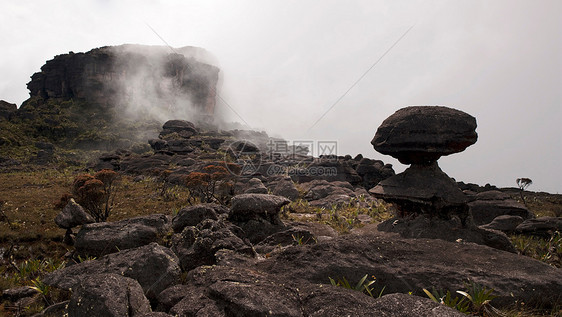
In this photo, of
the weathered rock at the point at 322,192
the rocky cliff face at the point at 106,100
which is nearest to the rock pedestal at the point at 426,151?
the weathered rock at the point at 322,192

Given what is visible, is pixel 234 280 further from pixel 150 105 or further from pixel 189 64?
pixel 189 64

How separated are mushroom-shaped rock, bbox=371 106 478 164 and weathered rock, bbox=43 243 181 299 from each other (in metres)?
14.3

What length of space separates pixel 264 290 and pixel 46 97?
187 meters

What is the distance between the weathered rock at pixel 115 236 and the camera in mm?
12039

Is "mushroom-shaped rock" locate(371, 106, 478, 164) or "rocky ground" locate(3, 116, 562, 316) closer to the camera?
"rocky ground" locate(3, 116, 562, 316)

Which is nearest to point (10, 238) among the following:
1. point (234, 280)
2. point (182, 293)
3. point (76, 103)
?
point (182, 293)

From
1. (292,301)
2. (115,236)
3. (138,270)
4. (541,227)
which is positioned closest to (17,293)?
(115,236)

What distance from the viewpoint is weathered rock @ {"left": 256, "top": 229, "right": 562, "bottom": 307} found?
7.21 meters

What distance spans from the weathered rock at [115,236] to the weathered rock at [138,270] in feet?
11.4

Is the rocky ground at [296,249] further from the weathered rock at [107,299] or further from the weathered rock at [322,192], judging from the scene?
the weathered rock at [322,192]

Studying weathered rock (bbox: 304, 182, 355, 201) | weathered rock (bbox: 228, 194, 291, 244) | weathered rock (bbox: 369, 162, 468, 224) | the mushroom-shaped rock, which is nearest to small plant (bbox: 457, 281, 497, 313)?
weathered rock (bbox: 228, 194, 291, 244)

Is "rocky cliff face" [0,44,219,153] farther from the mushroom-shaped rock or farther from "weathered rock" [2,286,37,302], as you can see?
the mushroom-shaped rock

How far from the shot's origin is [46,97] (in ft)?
481

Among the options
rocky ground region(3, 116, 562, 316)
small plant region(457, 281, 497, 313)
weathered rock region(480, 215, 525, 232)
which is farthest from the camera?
weathered rock region(480, 215, 525, 232)
